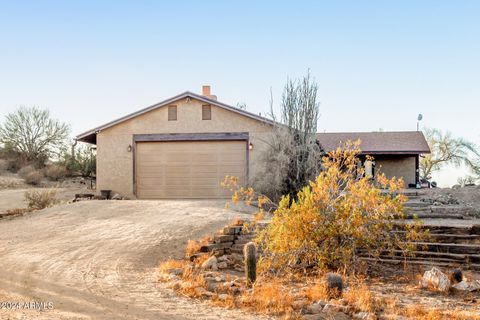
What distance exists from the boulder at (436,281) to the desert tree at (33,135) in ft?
100

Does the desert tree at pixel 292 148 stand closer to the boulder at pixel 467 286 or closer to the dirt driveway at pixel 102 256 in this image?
the dirt driveway at pixel 102 256

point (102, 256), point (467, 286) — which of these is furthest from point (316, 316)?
point (102, 256)

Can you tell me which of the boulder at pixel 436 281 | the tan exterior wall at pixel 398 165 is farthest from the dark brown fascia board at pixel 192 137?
the boulder at pixel 436 281

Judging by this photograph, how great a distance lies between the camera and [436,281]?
797cm

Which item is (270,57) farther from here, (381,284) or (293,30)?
(381,284)

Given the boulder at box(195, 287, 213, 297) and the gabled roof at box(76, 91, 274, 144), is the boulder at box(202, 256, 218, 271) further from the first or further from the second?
the gabled roof at box(76, 91, 274, 144)

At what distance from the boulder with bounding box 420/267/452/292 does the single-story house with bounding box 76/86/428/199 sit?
Result: 11.5 metres

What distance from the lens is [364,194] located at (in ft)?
28.9

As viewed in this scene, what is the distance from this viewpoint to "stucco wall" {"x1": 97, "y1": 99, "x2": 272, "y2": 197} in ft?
64.5

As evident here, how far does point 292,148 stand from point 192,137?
15.5 feet

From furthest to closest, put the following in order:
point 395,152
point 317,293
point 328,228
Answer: point 395,152, point 328,228, point 317,293

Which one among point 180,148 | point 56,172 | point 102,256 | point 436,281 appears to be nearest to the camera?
point 436,281

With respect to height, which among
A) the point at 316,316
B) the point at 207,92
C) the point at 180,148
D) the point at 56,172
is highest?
the point at 207,92

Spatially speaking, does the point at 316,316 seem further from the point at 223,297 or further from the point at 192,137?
the point at 192,137
